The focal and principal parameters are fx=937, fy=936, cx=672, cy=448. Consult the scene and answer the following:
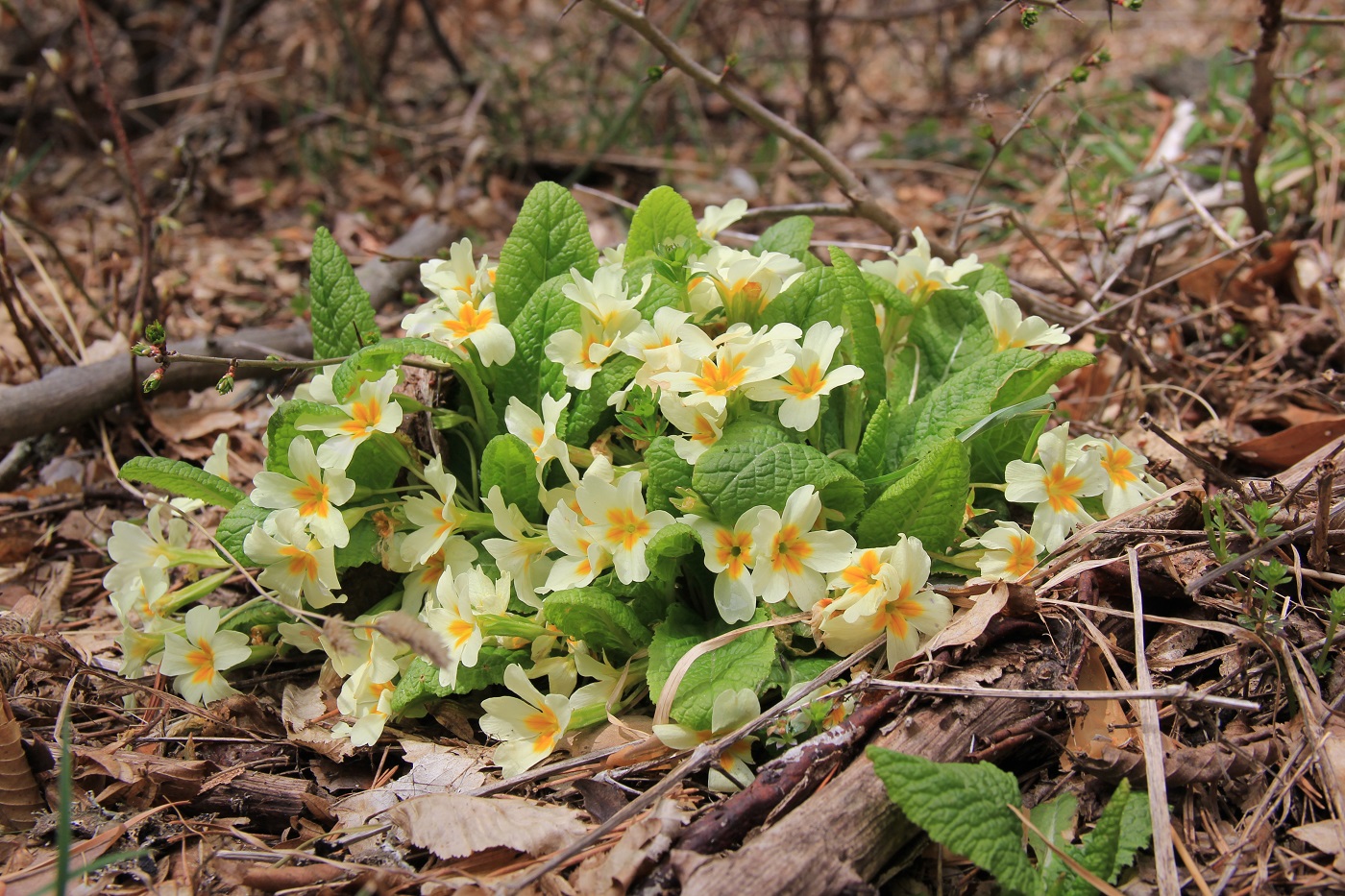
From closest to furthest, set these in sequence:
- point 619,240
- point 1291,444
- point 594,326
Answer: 1. point 594,326
2. point 1291,444
3. point 619,240

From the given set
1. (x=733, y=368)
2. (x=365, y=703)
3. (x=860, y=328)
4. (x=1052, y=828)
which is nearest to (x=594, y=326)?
(x=733, y=368)

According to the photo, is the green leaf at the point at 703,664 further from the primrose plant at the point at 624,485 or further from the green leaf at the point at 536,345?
the green leaf at the point at 536,345

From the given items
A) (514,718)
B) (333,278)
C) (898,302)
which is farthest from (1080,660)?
(333,278)

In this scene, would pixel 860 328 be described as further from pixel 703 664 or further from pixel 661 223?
pixel 703 664

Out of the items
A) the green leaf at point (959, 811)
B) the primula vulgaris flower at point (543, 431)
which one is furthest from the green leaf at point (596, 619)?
the green leaf at point (959, 811)

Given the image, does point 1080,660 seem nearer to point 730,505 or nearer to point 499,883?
point 730,505

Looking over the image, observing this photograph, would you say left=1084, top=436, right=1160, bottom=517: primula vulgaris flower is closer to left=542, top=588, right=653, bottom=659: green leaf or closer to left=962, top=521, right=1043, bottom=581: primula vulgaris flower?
left=962, top=521, right=1043, bottom=581: primula vulgaris flower

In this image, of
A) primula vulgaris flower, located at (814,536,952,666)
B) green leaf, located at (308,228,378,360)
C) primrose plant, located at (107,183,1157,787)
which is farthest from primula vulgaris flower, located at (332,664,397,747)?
primula vulgaris flower, located at (814,536,952,666)
